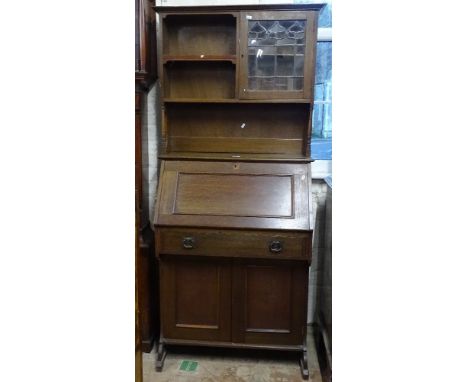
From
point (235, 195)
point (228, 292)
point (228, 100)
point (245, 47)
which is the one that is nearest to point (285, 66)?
point (245, 47)

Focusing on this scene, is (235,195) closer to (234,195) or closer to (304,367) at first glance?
(234,195)

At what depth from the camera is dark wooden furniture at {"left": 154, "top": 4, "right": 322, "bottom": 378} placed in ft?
6.39

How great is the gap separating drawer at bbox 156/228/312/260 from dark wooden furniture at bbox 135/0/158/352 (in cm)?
21

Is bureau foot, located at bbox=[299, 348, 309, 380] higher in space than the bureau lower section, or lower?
lower

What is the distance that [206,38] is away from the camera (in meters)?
2.22

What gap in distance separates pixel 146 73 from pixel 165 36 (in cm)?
22

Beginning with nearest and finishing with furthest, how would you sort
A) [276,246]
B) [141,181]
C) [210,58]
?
[276,246] → [210,58] → [141,181]

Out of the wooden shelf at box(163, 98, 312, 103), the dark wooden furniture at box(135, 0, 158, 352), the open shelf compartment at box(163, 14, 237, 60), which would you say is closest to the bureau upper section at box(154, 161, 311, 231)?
the dark wooden furniture at box(135, 0, 158, 352)

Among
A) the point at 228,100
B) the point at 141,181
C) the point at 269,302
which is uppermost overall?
the point at 228,100

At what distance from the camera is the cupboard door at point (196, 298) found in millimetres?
2041

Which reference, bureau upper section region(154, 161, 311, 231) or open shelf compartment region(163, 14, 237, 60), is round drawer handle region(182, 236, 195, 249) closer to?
bureau upper section region(154, 161, 311, 231)

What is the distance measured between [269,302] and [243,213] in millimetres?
465

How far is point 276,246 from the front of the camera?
1920 mm

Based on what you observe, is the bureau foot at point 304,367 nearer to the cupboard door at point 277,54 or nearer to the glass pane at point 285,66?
the cupboard door at point 277,54
